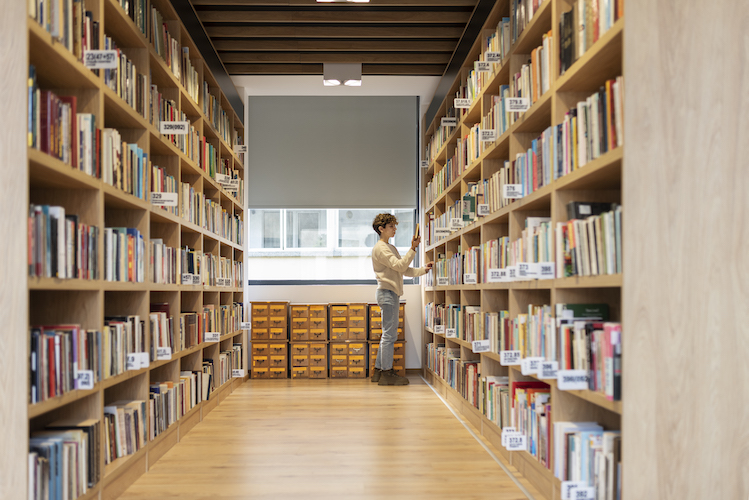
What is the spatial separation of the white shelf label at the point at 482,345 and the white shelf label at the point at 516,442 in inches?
34.5

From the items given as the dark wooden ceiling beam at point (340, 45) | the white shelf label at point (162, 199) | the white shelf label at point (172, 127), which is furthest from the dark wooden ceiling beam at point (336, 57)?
the white shelf label at point (162, 199)

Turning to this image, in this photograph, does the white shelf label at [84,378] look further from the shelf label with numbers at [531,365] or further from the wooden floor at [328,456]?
the shelf label with numbers at [531,365]

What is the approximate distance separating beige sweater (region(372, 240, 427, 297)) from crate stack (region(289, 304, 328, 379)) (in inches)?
33.5

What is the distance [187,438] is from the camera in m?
4.29

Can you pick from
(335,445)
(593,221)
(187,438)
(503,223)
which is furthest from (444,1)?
(187,438)

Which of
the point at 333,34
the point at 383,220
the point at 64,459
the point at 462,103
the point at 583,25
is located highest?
the point at 333,34

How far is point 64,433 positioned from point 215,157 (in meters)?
3.48

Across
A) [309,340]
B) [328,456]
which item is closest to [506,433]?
[328,456]

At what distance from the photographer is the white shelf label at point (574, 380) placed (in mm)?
2467

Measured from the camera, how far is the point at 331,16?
5102 millimetres

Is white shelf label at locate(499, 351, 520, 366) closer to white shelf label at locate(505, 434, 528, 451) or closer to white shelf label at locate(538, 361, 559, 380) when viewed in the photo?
white shelf label at locate(505, 434, 528, 451)

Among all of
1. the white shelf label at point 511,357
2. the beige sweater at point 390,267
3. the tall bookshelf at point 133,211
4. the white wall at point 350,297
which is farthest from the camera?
the white wall at point 350,297

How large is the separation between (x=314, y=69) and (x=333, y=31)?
3.35 ft

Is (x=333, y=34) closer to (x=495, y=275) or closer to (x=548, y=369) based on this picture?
(x=495, y=275)
